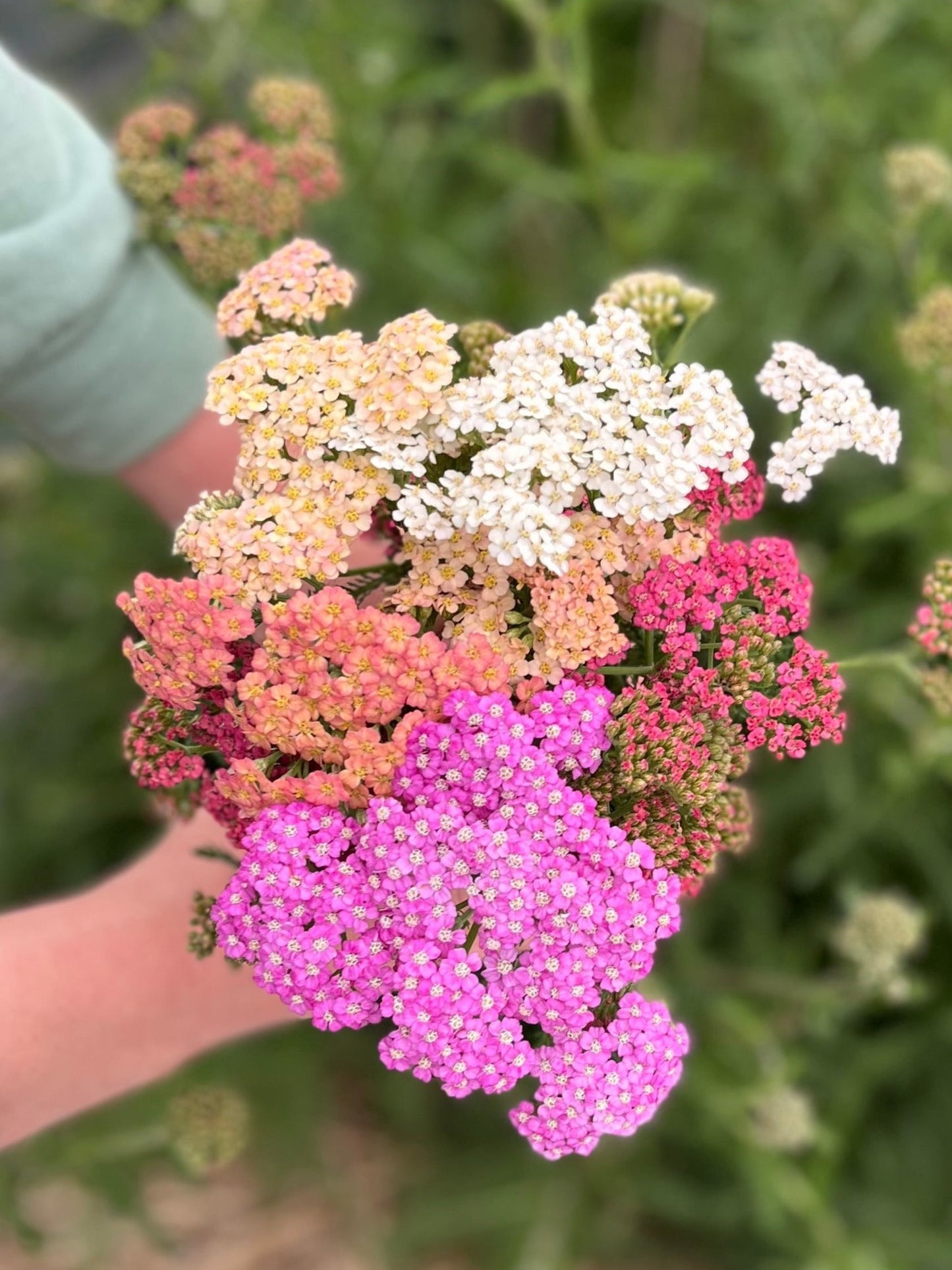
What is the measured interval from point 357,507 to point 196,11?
6.08 feet

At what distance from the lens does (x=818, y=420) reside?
1167 mm

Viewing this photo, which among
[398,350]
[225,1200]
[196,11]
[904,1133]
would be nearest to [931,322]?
[398,350]

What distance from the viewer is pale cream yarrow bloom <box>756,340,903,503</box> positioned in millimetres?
1162

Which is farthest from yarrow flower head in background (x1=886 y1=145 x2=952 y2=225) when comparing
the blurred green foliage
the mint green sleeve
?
the mint green sleeve

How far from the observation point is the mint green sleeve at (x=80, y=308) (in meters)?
1.56

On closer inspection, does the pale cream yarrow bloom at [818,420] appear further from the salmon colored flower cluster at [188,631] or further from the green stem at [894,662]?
the salmon colored flower cluster at [188,631]

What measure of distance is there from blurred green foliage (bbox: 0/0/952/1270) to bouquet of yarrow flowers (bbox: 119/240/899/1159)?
1120mm

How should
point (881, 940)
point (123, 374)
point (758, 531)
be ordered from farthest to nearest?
point (758, 531) < point (881, 940) < point (123, 374)

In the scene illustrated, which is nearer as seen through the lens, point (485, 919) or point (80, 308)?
point (485, 919)

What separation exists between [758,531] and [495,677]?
187 centimetres

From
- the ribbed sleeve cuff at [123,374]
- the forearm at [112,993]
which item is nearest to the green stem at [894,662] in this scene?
the forearm at [112,993]

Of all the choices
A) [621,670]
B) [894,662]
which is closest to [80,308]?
[621,670]

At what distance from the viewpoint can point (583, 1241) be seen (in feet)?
9.67

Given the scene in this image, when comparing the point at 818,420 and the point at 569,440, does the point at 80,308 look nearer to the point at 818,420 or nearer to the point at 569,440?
the point at 569,440
